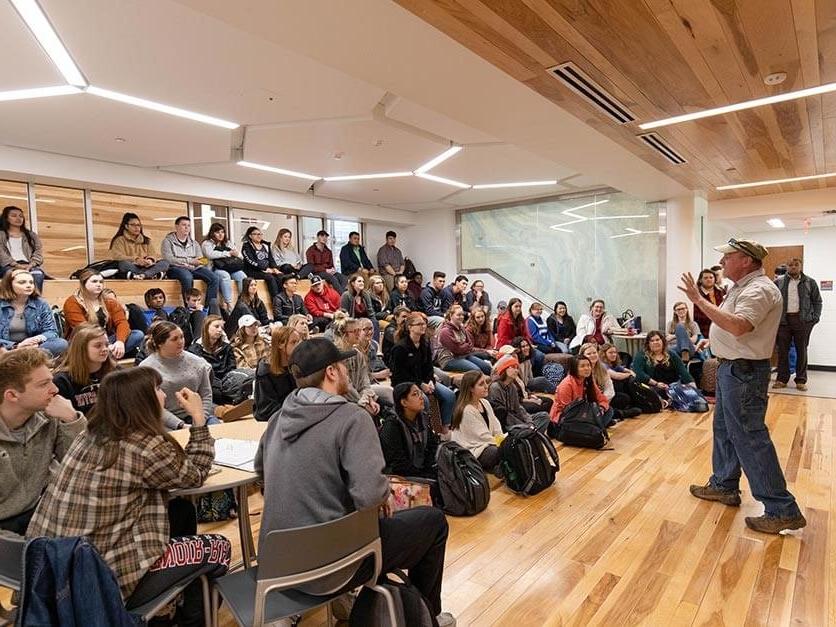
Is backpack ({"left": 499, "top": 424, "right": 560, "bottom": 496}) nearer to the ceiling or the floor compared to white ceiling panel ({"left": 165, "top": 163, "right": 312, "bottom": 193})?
nearer to the floor

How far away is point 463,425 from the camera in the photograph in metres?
3.65

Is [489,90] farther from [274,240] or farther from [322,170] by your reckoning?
[274,240]

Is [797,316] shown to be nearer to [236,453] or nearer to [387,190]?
[387,190]

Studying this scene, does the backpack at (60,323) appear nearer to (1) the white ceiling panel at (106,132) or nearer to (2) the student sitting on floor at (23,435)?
(1) the white ceiling panel at (106,132)

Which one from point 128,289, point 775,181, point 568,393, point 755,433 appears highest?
point 775,181

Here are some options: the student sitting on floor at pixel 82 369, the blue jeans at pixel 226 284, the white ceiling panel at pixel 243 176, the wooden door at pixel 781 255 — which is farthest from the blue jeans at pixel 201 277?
the wooden door at pixel 781 255

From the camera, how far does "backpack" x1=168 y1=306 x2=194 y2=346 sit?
5.67 m

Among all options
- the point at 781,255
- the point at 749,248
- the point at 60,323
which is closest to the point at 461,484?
the point at 749,248

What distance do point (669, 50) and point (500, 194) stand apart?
19.3ft

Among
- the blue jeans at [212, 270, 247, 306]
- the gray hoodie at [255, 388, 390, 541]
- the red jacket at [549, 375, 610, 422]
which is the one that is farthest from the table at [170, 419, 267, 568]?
the blue jeans at [212, 270, 247, 306]

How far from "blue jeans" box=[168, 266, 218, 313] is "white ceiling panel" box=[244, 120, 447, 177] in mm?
1708

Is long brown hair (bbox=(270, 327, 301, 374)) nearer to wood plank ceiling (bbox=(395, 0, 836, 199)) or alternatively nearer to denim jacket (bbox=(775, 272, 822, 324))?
wood plank ceiling (bbox=(395, 0, 836, 199))

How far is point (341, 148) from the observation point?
5488 millimetres

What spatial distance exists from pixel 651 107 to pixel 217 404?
13.8 feet
